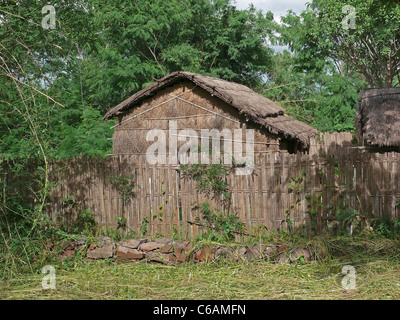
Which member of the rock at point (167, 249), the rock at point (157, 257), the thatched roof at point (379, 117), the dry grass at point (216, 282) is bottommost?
the dry grass at point (216, 282)

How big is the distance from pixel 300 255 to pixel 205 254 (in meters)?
1.43

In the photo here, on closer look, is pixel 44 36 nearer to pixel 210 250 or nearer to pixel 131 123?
pixel 210 250

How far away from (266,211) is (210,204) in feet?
3.17

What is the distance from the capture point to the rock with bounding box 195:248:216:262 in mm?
7023

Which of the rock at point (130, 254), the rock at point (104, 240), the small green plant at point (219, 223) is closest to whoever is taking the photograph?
the rock at point (130, 254)

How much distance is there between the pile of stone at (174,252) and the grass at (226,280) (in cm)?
14

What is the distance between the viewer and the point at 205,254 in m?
7.05

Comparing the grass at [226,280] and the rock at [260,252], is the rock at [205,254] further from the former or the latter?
the rock at [260,252]

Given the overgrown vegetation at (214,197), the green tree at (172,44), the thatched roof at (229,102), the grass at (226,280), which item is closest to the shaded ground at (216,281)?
the grass at (226,280)

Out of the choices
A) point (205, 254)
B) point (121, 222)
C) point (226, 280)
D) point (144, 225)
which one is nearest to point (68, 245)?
point (121, 222)

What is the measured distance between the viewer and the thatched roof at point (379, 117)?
11.8 m

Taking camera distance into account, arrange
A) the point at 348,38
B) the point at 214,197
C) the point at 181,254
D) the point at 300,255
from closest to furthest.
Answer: the point at 300,255
the point at 181,254
the point at 214,197
the point at 348,38

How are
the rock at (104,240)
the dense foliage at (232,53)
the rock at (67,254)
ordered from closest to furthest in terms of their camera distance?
1. the rock at (67,254)
2. the rock at (104,240)
3. the dense foliage at (232,53)

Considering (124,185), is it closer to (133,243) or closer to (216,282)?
(133,243)
